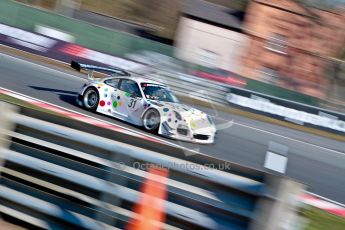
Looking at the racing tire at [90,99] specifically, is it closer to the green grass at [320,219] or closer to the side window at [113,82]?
the side window at [113,82]

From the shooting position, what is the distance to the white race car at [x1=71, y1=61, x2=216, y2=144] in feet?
36.6

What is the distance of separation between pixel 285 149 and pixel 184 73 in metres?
7.06

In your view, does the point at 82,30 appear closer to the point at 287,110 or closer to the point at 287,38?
the point at 287,110

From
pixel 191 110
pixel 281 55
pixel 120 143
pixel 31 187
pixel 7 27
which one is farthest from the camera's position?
pixel 281 55

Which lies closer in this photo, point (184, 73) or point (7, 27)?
point (184, 73)

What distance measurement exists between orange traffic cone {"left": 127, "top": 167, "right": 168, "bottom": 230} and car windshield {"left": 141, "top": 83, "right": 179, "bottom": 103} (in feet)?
24.9

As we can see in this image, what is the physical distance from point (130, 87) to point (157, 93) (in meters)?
0.59

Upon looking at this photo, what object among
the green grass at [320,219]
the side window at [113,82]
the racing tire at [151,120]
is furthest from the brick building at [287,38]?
the green grass at [320,219]

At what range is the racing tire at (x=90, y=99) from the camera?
12.6m

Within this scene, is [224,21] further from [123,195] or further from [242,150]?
[123,195]

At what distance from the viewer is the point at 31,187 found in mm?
4531

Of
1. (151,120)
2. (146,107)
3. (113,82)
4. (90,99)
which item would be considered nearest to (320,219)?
(151,120)

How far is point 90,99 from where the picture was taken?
12750mm

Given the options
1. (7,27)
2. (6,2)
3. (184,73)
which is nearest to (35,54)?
(7,27)
